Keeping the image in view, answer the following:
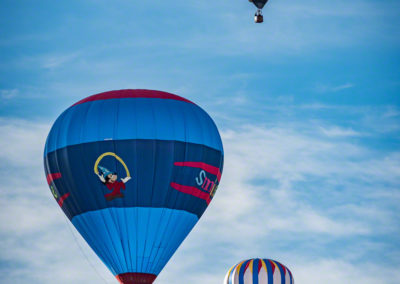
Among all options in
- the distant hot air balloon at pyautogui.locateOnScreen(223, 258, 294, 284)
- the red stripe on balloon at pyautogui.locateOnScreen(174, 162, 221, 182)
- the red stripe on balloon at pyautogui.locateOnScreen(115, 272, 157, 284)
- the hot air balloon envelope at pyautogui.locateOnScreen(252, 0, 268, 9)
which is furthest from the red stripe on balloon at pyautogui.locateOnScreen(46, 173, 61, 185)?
the distant hot air balloon at pyautogui.locateOnScreen(223, 258, 294, 284)

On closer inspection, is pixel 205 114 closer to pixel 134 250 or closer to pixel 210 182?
pixel 210 182

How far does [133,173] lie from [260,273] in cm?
1065

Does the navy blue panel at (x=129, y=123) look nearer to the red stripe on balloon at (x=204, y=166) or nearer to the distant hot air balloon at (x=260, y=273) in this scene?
the red stripe on balloon at (x=204, y=166)

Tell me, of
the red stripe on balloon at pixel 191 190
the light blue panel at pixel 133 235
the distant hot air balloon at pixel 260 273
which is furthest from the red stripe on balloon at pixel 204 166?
the distant hot air balloon at pixel 260 273

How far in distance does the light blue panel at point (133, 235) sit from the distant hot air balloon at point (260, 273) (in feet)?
27.4

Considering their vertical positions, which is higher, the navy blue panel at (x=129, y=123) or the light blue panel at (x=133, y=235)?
the navy blue panel at (x=129, y=123)

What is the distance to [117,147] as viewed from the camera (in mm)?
53125

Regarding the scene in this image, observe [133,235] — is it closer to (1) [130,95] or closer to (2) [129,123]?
(2) [129,123]

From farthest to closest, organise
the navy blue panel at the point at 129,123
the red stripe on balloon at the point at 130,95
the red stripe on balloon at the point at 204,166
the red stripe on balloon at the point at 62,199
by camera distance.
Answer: the red stripe on balloon at the point at 130,95, the red stripe on balloon at the point at 62,199, the red stripe on balloon at the point at 204,166, the navy blue panel at the point at 129,123

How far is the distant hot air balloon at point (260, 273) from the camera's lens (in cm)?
6116

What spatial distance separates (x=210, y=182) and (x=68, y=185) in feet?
17.8

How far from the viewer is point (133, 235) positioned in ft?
174

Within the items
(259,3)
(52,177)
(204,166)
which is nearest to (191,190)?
(204,166)

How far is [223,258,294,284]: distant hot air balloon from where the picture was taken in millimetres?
61156
